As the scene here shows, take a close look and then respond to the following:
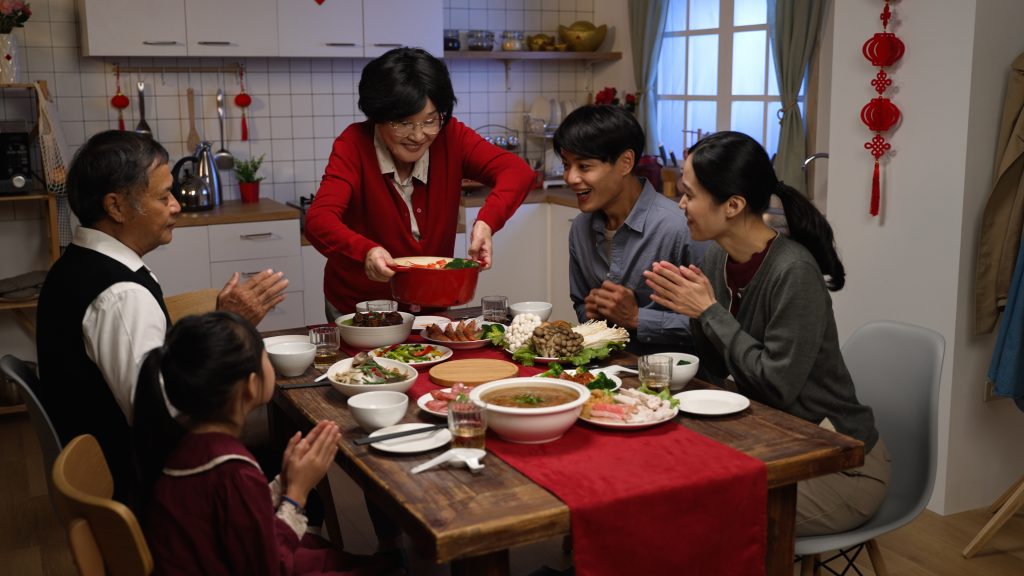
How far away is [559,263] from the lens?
523 centimetres

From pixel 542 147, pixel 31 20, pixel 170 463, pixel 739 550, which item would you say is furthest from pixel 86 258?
pixel 542 147

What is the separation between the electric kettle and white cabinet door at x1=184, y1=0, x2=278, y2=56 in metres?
0.47

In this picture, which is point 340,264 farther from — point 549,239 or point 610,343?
point 549,239

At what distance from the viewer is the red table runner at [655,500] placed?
1631mm

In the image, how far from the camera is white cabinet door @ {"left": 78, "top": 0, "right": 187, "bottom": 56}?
4363 mm

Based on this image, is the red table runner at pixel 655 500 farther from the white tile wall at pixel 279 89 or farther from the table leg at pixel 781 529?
the white tile wall at pixel 279 89

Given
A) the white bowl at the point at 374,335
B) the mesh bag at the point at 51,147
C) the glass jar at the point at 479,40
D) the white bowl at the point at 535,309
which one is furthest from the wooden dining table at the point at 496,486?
the glass jar at the point at 479,40

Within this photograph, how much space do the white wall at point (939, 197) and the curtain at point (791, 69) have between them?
72cm

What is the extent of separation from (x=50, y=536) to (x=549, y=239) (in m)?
2.82

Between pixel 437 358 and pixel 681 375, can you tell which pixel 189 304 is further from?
pixel 681 375

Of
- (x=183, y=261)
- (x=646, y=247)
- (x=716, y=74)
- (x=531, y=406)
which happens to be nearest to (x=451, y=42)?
(x=716, y=74)

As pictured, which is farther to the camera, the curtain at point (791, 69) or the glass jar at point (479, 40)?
the glass jar at point (479, 40)

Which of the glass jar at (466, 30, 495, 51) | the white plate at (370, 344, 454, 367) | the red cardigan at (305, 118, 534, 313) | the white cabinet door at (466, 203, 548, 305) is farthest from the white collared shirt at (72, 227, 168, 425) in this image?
the glass jar at (466, 30, 495, 51)

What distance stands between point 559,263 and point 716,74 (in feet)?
4.05
